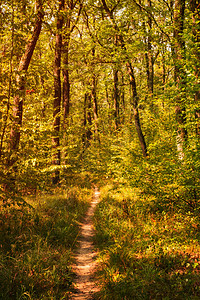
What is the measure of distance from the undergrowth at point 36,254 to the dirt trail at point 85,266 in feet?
0.71

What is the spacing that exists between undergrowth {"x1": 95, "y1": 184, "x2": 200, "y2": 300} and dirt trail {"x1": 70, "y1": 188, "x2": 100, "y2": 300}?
252 millimetres

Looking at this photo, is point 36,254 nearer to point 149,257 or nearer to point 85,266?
Answer: point 85,266

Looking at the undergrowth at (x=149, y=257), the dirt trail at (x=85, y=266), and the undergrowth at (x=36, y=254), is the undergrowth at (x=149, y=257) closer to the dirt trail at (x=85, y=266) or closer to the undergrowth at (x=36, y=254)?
the dirt trail at (x=85, y=266)

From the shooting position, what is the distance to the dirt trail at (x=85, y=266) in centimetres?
430

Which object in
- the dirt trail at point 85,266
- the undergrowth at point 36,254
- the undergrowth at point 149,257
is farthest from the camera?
the dirt trail at point 85,266

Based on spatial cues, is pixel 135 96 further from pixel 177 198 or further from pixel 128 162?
pixel 177 198

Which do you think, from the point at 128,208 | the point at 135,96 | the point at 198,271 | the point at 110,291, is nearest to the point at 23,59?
the point at 135,96

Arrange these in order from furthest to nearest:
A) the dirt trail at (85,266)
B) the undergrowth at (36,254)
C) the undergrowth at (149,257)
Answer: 1. the dirt trail at (85,266)
2. the undergrowth at (149,257)
3. the undergrowth at (36,254)

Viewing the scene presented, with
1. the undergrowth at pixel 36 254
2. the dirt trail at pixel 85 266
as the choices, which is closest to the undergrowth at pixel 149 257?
the dirt trail at pixel 85 266

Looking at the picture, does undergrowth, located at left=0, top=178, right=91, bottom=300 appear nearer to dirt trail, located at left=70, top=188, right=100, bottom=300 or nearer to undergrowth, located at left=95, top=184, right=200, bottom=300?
dirt trail, located at left=70, top=188, right=100, bottom=300

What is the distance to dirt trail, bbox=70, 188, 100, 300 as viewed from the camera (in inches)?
169

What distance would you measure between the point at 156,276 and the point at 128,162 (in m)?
4.78

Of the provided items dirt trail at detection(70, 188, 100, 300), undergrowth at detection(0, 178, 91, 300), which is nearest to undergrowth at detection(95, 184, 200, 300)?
dirt trail at detection(70, 188, 100, 300)

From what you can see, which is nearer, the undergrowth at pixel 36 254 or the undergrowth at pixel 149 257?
the undergrowth at pixel 36 254
